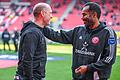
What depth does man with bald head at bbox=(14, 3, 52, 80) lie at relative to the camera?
18.4 ft

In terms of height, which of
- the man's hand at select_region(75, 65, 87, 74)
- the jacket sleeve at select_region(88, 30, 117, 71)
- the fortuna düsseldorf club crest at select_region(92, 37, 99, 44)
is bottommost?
the man's hand at select_region(75, 65, 87, 74)

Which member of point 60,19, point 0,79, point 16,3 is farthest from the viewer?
point 16,3

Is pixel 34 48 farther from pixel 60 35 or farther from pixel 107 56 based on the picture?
pixel 107 56

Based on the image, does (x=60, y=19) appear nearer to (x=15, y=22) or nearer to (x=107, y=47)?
(x=15, y=22)

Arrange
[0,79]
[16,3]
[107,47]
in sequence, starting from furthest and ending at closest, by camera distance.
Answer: [16,3], [0,79], [107,47]

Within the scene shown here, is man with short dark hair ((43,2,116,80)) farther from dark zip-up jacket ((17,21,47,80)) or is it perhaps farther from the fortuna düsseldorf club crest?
dark zip-up jacket ((17,21,47,80))

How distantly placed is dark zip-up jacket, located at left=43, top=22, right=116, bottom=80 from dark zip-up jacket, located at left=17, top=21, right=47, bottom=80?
54 centimetres

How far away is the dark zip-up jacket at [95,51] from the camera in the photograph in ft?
18.5

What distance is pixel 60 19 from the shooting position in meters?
43.8

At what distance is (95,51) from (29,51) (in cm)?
100

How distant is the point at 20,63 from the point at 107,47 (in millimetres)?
1349

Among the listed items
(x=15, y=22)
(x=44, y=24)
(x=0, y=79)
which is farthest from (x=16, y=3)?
(x=44, y=24)

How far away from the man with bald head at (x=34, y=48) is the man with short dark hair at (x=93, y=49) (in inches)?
21.7

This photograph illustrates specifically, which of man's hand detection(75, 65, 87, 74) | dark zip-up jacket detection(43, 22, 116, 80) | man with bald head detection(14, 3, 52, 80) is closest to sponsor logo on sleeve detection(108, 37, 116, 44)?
dark zip-up jacket detection(43, 22, 116, 80)
